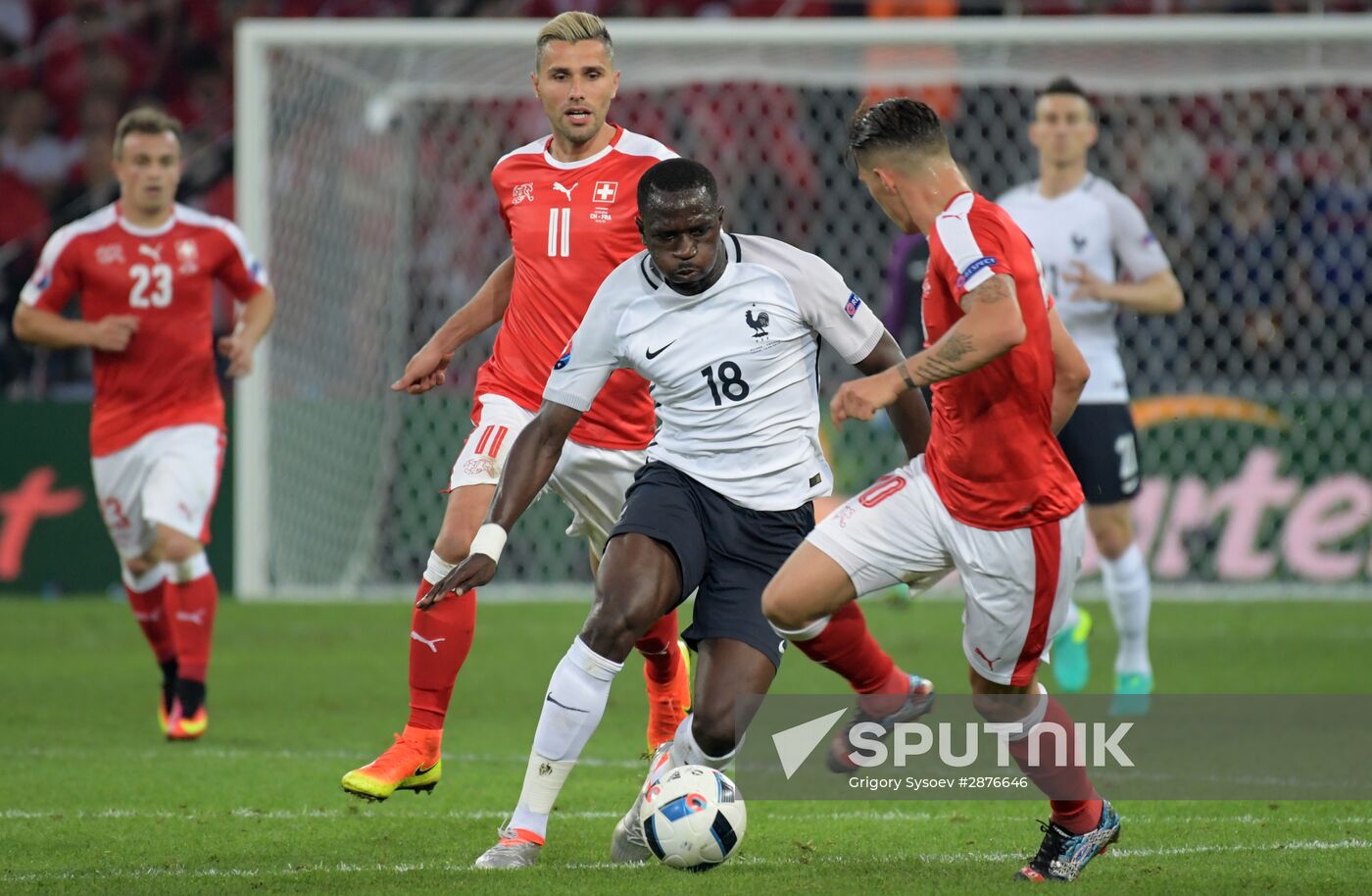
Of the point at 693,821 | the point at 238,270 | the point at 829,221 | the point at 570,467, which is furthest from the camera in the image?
the point at 829,221

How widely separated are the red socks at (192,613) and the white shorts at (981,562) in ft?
12.1

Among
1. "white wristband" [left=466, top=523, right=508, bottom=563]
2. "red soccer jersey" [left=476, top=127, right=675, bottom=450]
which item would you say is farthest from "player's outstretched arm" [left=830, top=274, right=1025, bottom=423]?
"red soccer jersey" [left=476, top=127, right=675, bottom=450]

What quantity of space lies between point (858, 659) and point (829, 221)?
8.41 m

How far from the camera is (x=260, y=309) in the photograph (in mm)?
8328

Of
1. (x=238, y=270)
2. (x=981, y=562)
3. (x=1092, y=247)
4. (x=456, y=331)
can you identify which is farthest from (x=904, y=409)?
(x=238, y=270)

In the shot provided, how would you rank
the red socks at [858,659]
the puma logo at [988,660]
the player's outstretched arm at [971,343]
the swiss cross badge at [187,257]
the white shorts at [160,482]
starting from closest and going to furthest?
the player's outstretched arm at [971,343] → the puma logo at [988,660] → the red socks at [858,659] → the white shorts at [160,482] → the swiss cross badge at [187,257]

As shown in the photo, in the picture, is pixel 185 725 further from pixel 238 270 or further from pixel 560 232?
pixel 560 232

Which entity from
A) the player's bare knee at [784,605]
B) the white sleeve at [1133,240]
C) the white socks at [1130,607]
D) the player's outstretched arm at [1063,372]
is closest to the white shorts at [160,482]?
the player's bare knee at [784,605]

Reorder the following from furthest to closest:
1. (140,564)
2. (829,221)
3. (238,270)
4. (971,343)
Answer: (829,221), (238,270), (140,564), (971,343)

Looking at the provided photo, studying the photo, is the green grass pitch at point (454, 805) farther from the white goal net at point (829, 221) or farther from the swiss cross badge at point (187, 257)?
the swiss cross badge at point (187, 257)

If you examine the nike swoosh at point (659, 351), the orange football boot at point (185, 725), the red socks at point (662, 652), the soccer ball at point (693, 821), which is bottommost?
the orange football boot at point (185, 725)

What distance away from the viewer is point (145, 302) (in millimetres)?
8180

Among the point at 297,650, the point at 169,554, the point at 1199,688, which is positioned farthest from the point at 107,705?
the point at 1199,688

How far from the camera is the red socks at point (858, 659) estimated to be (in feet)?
17.7
